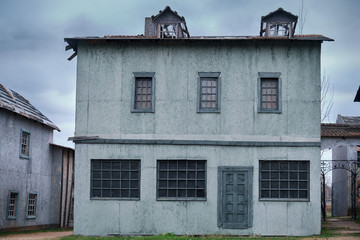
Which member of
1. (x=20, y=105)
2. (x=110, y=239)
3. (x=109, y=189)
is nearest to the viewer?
(x=110, y=239)

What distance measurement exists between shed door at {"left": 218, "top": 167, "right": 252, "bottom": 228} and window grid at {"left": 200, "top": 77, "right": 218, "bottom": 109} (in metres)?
2.60

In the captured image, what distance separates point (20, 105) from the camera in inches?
1077

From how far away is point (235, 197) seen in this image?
64.6ft

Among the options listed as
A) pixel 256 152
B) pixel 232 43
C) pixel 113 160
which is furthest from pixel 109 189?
pixel 232 43

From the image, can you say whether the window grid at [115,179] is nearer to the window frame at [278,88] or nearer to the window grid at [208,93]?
the window grid at [208,93]

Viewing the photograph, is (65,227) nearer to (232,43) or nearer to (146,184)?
(146,184)

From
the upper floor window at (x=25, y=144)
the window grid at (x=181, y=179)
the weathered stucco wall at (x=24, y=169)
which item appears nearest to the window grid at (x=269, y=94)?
the window grid at (x=181, y=179)

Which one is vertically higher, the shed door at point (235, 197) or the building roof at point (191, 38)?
the building roof at point (191, 38)

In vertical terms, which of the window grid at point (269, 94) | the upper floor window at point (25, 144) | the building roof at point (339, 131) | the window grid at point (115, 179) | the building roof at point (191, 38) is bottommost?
the window grid at point (115, 179)

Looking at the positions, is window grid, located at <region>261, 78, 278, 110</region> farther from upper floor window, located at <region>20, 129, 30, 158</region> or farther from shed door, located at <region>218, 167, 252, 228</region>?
upper floor window, located at <region>20, 129, 30, 158</region>

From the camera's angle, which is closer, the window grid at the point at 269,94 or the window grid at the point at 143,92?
the window grid at the point at 269,94

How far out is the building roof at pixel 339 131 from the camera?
25.8 metres

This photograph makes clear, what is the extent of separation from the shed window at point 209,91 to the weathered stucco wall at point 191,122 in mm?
240

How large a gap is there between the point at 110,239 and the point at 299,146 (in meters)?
8.15
